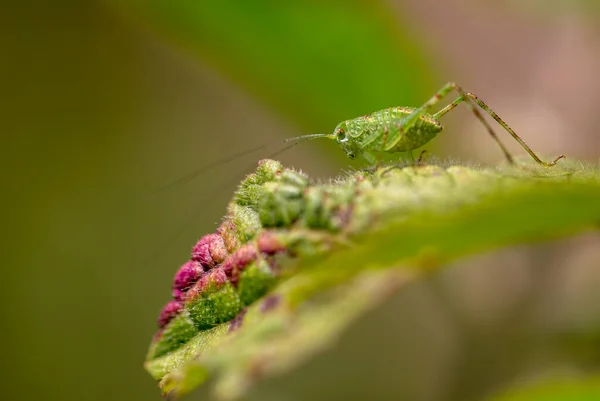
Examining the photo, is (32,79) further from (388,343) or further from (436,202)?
(436,202)

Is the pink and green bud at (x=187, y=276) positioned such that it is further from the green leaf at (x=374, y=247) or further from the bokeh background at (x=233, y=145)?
the bokeh background at (x=233, y=145)

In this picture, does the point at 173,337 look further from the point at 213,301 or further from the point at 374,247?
the point at 374,247

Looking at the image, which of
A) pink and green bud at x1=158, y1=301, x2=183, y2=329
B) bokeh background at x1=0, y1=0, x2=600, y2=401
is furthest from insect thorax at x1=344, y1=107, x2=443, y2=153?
pink and green bud at x1=158, y1=301, x2=183, y2=329

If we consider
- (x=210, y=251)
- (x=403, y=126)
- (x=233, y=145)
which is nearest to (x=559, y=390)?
(x=210, y=251)

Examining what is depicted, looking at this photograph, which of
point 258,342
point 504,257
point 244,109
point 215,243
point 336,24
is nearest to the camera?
point 258,342

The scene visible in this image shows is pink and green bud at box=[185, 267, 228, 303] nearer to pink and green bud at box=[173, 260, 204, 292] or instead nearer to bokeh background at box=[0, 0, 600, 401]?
pink and green bud at box=[173, 260, 204, 292]

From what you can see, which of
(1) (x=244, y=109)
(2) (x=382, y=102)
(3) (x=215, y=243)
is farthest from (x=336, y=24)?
(1) (x=244, y=109)

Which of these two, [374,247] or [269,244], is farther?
[269,244]
